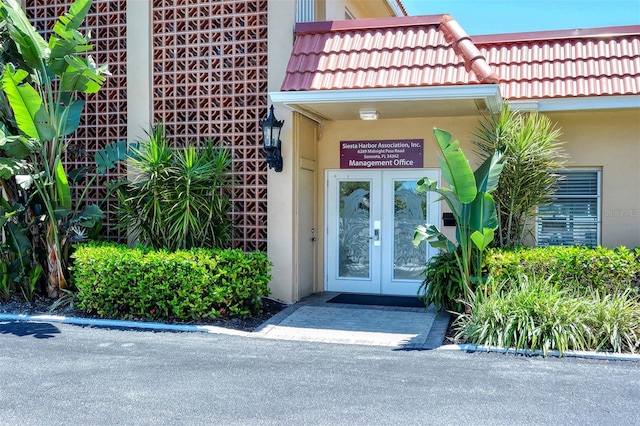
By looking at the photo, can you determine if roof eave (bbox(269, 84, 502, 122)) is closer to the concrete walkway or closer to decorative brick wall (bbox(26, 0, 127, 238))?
the concrete walkway

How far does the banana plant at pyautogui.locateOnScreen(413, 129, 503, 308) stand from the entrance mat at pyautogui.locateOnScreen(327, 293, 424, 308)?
1.86m

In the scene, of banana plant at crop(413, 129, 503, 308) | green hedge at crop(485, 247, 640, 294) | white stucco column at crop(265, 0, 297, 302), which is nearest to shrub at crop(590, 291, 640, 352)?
green hedge at crop(485, 247, 640, 294)

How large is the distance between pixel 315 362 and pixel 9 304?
5.87m

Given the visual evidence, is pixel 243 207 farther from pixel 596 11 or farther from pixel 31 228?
pixel 596 11

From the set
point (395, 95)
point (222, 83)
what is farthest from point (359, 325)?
point (222, 83)

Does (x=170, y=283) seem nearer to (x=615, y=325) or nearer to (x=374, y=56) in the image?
(x=374, y=56)

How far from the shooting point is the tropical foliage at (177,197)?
953cm

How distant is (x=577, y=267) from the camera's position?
8211 mm

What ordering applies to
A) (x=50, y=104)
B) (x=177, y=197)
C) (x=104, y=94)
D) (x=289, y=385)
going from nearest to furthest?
(x=289, y=385)
(x=50, y=104)
(x=177, y=197)
(x=104, y=94)

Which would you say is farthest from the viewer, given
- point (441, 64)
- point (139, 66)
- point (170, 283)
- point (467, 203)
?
point (139, 66)

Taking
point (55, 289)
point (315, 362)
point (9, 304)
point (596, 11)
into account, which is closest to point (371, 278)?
point (315, 362)

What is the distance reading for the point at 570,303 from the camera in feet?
24.7

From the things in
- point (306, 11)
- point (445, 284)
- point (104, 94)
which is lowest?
point (445, 284)

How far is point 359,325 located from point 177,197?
11.6ft
